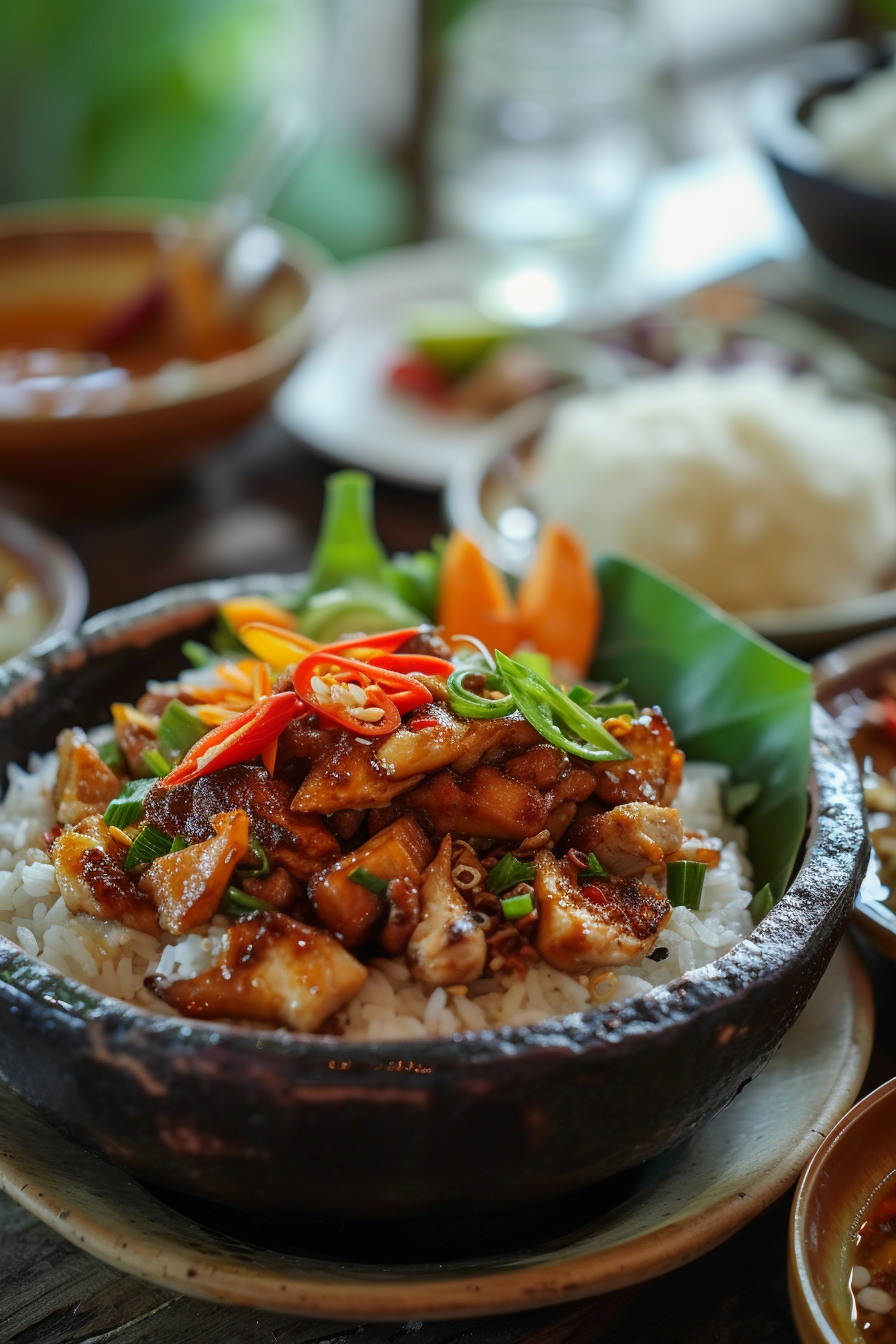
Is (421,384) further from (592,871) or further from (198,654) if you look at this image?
(592,871)

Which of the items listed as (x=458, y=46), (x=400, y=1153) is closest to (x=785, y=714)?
(x=400, y=1153)

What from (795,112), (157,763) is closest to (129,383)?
(157,763)

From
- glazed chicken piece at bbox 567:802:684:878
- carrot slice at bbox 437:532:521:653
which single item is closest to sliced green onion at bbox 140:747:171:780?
glazed chicken piece at bbox 567:802:684:878

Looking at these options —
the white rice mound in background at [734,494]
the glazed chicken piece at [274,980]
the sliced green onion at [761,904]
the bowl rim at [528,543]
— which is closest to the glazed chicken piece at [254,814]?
the glazed chicken piece at [274,980]

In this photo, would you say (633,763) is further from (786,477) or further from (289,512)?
(289,512)

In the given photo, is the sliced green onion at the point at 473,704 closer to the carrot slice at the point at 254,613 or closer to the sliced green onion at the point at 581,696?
the sliced green onion at the point at 581,696

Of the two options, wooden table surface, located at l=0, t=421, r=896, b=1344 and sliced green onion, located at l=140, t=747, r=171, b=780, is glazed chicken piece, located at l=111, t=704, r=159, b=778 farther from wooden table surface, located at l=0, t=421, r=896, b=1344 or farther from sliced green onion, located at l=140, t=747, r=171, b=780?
Result: wooden table surface, located at l=0, t=421, r=896, b=1344
